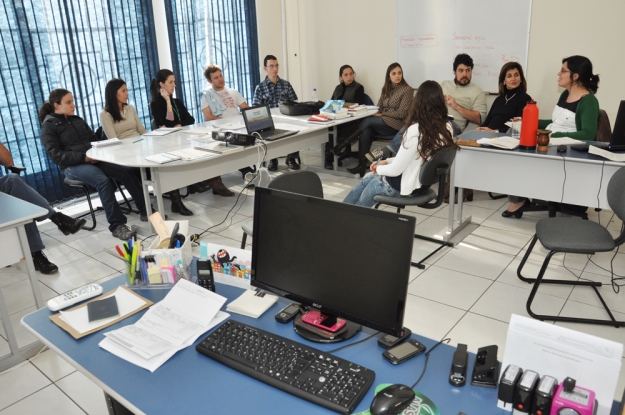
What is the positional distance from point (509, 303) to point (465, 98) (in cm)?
284

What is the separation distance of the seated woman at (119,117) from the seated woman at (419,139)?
2103 millimetres

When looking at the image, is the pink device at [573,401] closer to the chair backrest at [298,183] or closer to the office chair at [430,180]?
the chair backrest at [298,183]

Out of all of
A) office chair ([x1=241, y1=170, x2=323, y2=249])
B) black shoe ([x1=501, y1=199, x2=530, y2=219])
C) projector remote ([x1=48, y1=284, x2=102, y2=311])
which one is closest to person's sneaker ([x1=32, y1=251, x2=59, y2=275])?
office chair ([x1=241, y1=170, x2=323, y2=249])

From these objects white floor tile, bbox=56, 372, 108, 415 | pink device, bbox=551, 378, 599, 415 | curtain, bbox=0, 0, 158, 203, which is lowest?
white floor tile, bbox=56, 372, 108, 415

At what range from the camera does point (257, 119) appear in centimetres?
425

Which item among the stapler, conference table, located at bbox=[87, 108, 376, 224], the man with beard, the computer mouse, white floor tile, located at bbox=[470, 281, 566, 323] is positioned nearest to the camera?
the computer mouse

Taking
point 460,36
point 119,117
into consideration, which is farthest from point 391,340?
point 460,36

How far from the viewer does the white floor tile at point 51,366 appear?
2.49 metres

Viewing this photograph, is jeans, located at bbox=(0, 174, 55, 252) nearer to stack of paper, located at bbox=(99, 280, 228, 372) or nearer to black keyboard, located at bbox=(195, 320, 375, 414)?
stack of paper, located at bbox=(99, 280, 228, 372)

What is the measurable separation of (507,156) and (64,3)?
4.14 meters

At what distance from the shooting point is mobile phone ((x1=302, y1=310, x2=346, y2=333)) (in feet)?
5.04

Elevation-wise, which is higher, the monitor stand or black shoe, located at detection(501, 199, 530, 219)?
the monitor stand

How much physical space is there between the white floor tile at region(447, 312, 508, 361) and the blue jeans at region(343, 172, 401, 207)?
3.23 feet

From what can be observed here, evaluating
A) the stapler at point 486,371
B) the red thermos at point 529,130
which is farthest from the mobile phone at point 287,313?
the red thermos at point 529,130
